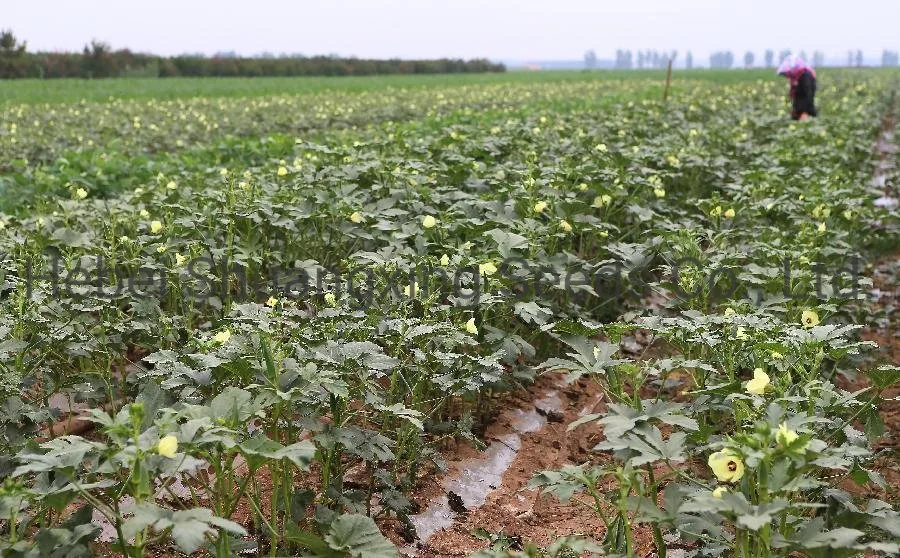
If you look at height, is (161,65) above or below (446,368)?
above

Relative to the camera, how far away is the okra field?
208cm

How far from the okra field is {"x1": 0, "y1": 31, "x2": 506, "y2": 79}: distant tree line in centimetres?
3140

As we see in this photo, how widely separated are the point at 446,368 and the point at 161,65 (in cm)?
3980

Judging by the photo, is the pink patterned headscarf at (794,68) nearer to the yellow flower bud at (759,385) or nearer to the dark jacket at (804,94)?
the dark jacket at (804,94)

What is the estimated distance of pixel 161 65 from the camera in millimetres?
39406

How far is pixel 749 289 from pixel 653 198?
2.60 metres

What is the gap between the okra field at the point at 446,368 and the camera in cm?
208

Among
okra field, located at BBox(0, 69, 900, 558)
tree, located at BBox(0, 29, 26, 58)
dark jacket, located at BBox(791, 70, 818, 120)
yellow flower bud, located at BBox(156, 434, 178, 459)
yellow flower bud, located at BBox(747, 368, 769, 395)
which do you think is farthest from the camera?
tree, located at BBox(0, 29, 26, 58)

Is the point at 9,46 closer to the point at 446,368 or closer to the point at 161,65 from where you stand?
the point at 161,65

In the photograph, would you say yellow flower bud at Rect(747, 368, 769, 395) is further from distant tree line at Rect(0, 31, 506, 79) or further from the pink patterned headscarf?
distant tree line at Rect(0, 31, 506, 79)

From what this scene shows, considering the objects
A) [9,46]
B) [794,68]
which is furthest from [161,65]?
[794,68]

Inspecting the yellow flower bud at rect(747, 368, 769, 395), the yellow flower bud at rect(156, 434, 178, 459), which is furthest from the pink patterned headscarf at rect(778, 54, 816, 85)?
the yellow flower bud at rect(156, 434, 178, 459)

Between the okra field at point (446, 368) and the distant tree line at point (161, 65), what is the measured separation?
3140 cm

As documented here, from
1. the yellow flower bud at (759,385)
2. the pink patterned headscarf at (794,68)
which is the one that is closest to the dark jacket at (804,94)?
the pink patterned headscarf at (794,68)
